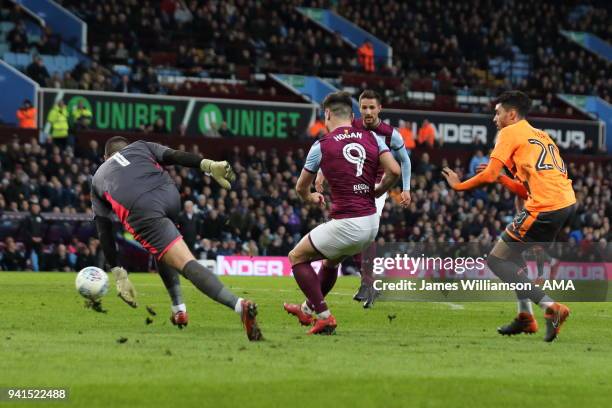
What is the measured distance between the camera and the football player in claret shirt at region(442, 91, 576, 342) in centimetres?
1177

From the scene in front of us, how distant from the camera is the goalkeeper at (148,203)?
35.3ft

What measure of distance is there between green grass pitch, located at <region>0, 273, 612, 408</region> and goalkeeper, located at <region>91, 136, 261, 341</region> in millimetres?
554

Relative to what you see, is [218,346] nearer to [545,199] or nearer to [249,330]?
[249,330]

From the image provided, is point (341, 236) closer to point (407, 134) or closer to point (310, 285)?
point (310, 285)

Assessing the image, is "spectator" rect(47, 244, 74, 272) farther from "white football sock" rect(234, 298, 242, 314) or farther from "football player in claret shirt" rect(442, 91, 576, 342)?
"white football sock" rect(234, 298, 242, 314)

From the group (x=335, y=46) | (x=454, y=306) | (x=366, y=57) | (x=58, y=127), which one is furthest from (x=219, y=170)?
(x=335, y=46)

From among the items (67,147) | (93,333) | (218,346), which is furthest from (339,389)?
(67,147)

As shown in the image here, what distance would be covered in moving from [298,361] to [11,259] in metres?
20.2

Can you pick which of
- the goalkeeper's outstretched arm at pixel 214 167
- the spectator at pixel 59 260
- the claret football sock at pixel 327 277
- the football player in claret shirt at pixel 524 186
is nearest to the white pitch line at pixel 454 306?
the claret football sock at pixel 327 277

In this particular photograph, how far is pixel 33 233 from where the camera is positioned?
28.2 metres

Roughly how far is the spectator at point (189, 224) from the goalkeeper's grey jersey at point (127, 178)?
17.0 m

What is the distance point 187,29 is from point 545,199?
32.1 meters

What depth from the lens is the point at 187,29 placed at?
42812 millimetres

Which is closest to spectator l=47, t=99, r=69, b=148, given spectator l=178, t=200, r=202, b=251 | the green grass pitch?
spectator l=178, t=200, r=202, b=251
